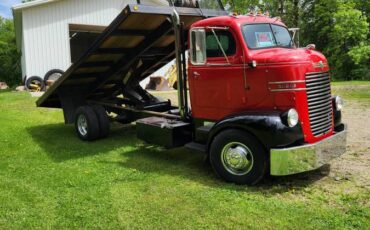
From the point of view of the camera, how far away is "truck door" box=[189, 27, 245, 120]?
602 centimetres

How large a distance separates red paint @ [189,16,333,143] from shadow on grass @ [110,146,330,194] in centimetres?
64

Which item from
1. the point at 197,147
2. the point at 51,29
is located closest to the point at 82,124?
the point at 197,147

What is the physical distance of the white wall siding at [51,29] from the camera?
18594 millimetres

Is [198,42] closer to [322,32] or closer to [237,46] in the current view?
[237,46]

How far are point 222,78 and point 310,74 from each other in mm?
1280

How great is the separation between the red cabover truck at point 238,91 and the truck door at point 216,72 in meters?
0.02

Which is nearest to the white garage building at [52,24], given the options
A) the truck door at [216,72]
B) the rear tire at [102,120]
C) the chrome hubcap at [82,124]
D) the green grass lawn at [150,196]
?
the chrome hubcap at [82,124]

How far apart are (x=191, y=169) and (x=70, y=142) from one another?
3.28 m

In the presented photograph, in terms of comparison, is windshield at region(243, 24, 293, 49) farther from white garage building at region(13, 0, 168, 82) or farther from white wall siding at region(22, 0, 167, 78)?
white wall siding at region(22, 0, 167, 78)

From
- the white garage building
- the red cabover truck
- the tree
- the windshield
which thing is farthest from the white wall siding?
the tree

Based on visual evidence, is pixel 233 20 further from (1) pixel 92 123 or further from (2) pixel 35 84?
(2) pixel 35 84

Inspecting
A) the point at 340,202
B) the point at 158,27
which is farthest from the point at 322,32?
the point at 340,202

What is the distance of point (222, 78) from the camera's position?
6.17 m

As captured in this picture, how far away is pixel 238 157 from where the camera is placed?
570 cm
